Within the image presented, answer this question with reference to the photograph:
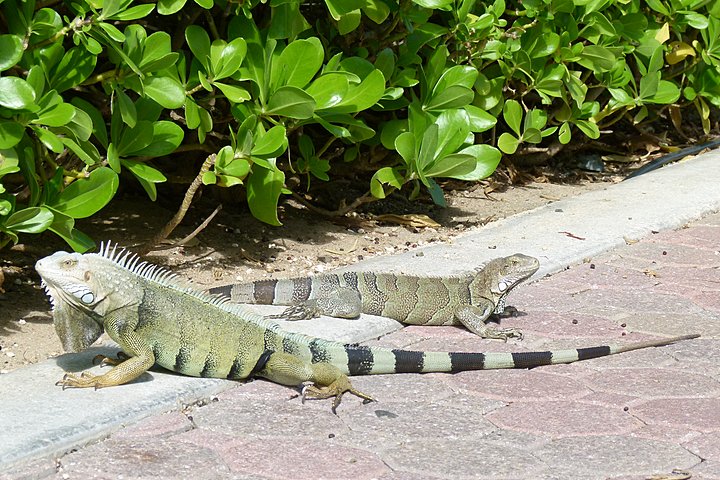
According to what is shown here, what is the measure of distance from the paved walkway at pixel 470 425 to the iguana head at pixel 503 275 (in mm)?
180

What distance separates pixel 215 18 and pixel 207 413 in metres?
2.17

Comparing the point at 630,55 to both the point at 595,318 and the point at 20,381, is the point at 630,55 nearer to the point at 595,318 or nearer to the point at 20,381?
the point at 595,318

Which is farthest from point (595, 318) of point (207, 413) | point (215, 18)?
point (215, 18)

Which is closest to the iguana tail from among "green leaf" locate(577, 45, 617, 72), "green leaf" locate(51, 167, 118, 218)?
"green leaf" locate(51, 167, 118, 218)

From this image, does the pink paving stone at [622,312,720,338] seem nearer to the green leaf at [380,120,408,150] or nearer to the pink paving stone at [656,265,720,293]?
the pink paving stone at [656,265,720,293]

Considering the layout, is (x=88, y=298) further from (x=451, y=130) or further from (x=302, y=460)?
(x=451, y=130)

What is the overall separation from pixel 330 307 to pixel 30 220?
4.19ft

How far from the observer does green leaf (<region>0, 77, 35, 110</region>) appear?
11.7ft

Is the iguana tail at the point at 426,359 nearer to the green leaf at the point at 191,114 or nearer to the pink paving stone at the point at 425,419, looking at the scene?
the pink paving stone at the point at 425,419

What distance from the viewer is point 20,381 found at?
352 centimetres

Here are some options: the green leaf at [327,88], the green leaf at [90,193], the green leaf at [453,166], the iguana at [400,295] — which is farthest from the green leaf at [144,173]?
the green leaf at [453,166]

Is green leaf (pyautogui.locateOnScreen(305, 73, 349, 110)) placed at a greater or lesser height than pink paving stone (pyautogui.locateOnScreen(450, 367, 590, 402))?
greater

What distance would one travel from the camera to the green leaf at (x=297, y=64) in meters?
4.49

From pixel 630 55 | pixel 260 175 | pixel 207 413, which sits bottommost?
pixel 207 413
